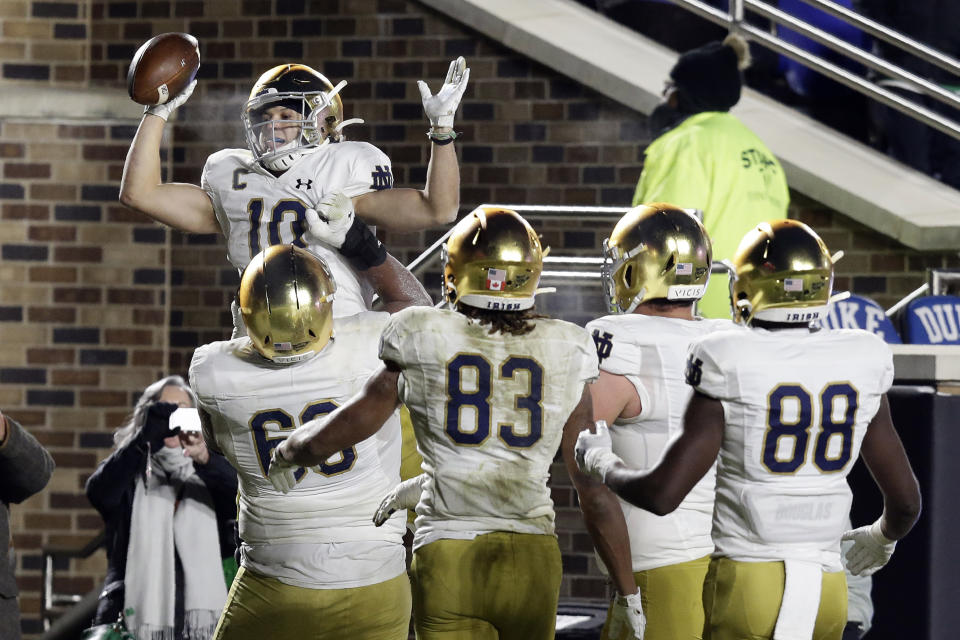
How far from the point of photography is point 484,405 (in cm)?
321

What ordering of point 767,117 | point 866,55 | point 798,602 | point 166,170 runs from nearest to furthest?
point 798,602
point 866,55
point 767,117
point 166,170

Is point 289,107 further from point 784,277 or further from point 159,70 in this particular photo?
point 784,277

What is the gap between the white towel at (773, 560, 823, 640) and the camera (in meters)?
3.15

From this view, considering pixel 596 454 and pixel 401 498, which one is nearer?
pixel 596 454

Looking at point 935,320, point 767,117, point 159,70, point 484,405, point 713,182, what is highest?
point 767,117

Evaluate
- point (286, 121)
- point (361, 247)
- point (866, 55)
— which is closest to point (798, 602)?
point (361, 247)

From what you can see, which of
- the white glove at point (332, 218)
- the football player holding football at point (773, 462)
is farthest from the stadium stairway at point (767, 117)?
the football player holding football at point (773, 462)

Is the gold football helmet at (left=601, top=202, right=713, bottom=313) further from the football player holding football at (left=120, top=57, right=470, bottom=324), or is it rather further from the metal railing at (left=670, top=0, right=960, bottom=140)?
the metal railing at (left=670, top=0, right=960, bottom=140)

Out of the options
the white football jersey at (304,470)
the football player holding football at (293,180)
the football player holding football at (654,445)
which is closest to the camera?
the white football jersey at (304,470)

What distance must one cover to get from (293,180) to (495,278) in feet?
4.34

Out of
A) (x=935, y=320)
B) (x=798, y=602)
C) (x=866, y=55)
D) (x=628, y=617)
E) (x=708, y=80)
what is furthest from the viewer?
(x=866, y=55)

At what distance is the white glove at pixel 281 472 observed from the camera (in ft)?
10.9

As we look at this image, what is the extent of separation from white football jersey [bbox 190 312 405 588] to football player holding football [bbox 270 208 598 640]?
0.45ft

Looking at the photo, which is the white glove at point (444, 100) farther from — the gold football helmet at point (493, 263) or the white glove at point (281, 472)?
the white glove at point (281, 472)
